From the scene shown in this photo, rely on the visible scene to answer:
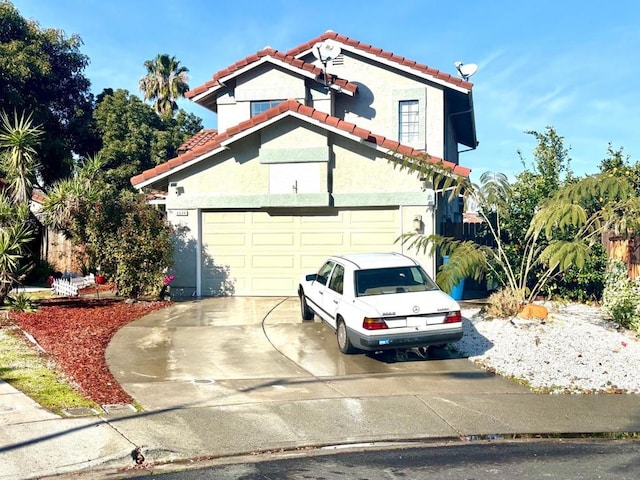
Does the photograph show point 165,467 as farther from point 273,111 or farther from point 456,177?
point 273,111

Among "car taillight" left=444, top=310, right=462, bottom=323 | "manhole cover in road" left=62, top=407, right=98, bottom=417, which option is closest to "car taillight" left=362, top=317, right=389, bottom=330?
"car taillight" left=444, top=310, right=462, bottom=323

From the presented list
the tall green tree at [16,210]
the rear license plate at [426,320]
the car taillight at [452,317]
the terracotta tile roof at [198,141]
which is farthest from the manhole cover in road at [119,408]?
the terracotta tile roof at [198,141]

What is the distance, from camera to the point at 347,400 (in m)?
7.08

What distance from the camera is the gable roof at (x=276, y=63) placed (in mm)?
16484

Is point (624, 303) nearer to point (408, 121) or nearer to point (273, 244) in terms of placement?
point (273, 244)

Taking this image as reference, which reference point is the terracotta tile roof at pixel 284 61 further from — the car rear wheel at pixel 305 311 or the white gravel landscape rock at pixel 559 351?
the white gravel landscape rock at pixel 559 351

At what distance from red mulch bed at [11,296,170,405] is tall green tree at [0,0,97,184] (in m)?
9.98

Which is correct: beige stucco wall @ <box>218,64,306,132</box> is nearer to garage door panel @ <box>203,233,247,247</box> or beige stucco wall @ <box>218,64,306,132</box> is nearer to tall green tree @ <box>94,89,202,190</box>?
garage door panel @ <box>203,233,247,247</box>

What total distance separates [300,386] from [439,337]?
86.0 inches

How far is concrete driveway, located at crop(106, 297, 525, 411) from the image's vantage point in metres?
7.37

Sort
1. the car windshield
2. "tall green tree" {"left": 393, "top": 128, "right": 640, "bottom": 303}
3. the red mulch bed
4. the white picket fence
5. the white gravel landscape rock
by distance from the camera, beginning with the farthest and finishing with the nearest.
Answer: the white picket fence < "tall green tree" {"left": 393, "top": 128, "right": 640, "bottom": 303} < the car windshield < the white gravel landscape rock < the red mulch bed

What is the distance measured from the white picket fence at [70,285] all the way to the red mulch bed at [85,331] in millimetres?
644

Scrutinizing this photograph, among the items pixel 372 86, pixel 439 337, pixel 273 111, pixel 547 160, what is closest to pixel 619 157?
pixel 547 160

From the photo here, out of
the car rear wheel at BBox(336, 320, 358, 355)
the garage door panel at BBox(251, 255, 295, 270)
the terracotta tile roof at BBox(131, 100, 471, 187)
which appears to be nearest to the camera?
the car rear wheel at BBox(336, 320, 358, 355)
